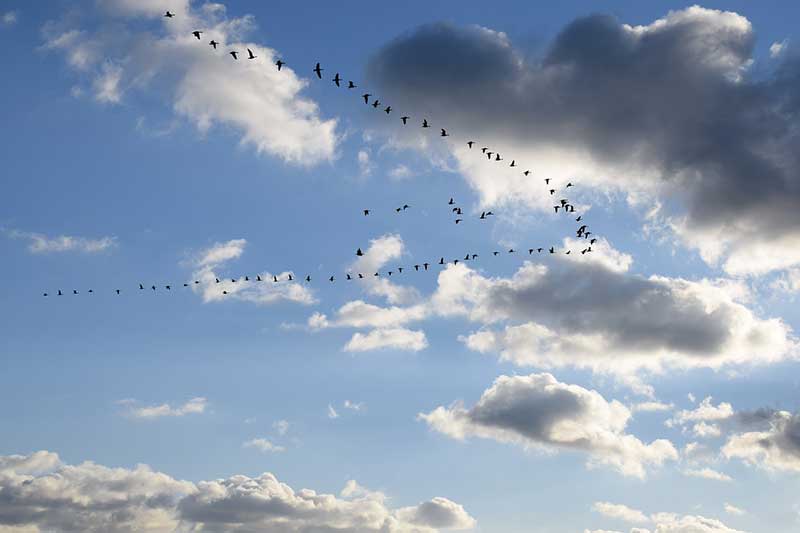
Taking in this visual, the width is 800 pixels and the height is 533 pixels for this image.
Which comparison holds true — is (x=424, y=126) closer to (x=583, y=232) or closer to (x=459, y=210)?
(x=459, y=210)

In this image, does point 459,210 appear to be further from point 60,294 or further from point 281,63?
point 60,294

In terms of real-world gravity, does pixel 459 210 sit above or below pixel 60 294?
above

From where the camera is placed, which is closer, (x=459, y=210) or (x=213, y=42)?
(x=213, y=42)

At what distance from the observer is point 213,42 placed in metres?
117

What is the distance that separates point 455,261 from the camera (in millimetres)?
155000

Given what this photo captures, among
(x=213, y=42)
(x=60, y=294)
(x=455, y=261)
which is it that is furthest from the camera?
(x=60, y=294)

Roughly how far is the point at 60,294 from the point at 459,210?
69547 mm

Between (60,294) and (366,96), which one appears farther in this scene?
(60,294)

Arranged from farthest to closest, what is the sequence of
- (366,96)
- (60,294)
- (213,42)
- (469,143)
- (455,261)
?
(60,294)
(455,261)
(469,143)
(366,96)
(213,42)

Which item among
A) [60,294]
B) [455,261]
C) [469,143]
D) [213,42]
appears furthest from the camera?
[60,294]

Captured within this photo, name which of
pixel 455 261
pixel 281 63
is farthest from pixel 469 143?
pixel 281 63

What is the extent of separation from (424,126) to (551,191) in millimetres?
23514

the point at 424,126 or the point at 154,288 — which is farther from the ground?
the point at 424,126

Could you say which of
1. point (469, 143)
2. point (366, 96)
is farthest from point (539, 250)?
point (366, 96)
